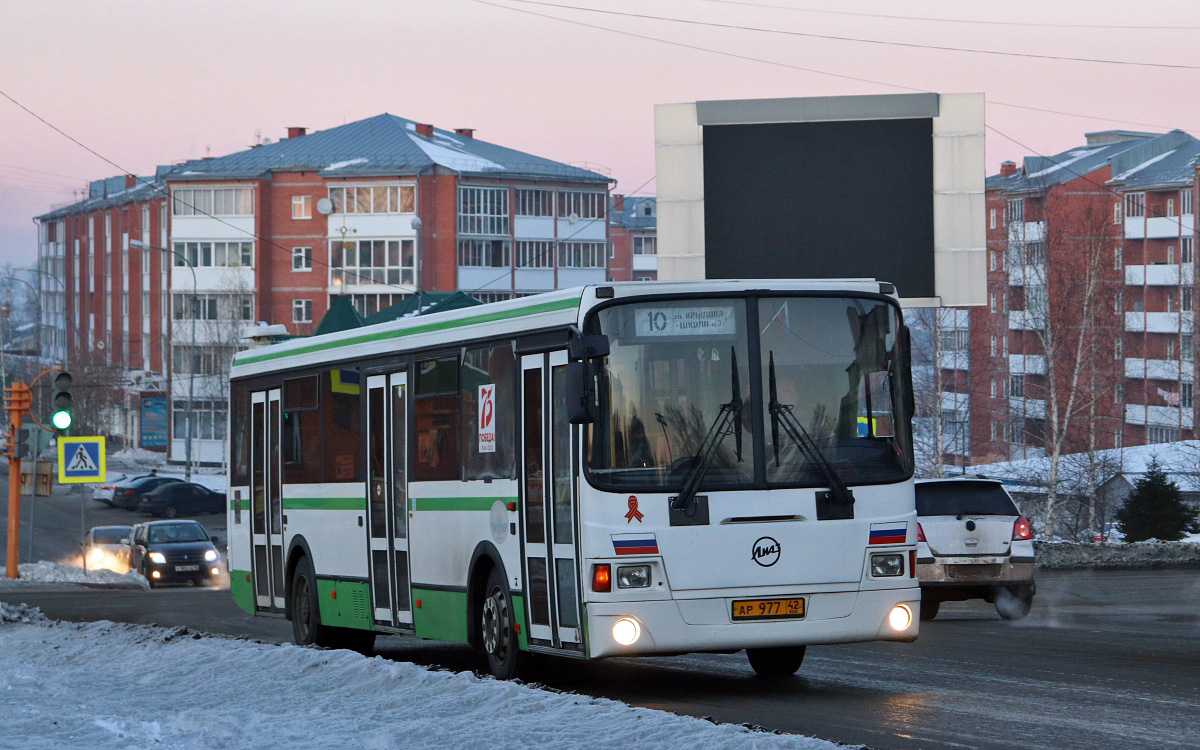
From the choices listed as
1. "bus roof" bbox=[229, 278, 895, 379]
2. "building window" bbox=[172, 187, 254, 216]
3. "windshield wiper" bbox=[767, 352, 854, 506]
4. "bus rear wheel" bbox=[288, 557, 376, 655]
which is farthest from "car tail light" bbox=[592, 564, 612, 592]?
"building window" bbox=[172, 187, 254, 216]

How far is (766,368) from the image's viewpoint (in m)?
10.9

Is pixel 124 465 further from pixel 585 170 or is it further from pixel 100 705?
pixel 100 705

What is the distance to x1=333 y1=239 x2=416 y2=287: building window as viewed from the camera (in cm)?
9738

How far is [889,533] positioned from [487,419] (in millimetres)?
3008

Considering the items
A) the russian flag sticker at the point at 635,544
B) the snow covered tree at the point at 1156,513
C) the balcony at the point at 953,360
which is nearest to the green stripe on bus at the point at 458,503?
the russian flag sticker at the point at 635,544

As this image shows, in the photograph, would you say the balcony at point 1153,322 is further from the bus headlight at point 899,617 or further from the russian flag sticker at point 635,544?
the russian flag sticker at point 635,544

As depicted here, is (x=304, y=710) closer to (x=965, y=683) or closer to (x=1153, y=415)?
(x=965, y=683)

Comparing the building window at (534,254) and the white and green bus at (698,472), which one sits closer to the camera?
the white and green bus at (698,472)

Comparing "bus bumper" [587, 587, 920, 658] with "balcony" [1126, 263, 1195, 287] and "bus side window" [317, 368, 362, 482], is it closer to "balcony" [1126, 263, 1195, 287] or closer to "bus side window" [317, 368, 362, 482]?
"bus side window" [317, 368, 362, 482]

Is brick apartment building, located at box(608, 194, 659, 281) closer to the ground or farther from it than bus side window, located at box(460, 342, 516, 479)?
farther from it

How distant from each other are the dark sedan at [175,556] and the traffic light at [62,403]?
7256 mm

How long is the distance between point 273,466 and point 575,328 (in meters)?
6.76

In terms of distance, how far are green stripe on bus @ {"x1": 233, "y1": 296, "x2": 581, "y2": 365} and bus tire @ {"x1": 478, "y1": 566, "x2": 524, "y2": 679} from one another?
178 centimetres

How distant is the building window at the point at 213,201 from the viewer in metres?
101
